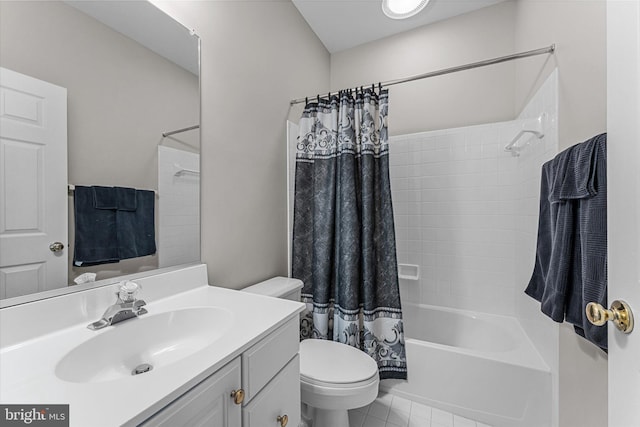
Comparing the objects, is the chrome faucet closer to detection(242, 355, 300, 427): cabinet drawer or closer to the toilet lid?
detection(242, 355, 300, 427): cabinet drawer

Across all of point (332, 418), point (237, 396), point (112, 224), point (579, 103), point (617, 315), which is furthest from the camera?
point (332, 418)

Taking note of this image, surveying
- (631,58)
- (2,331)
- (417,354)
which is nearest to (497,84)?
(631,58)

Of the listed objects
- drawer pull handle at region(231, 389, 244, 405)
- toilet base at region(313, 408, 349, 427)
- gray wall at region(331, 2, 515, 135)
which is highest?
gray wall at region(331, 2, 515, 135)

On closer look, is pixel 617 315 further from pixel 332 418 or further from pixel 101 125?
pixel 101 125

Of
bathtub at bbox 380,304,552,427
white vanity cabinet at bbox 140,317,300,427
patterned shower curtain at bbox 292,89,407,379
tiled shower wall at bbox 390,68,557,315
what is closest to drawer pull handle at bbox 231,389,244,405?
white vanity cabinet at bbox 140,317,300,427

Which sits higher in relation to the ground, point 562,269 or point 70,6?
point 70,6

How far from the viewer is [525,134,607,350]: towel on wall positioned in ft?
2.74

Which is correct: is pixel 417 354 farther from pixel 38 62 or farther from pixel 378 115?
pixel 38 62

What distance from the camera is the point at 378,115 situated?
1.66m

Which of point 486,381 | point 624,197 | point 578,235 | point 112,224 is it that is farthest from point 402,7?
point 486,381

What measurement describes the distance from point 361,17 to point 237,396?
8.02 feet

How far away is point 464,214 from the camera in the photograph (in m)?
2.16

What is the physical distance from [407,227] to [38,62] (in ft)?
7.33

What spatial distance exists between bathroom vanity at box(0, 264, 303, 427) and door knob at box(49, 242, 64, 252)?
0.15 meters
